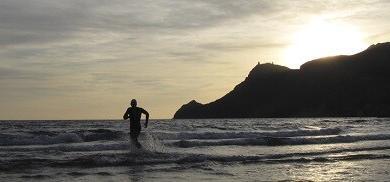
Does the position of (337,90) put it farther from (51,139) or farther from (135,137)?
(135,137)

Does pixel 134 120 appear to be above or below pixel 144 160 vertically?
above

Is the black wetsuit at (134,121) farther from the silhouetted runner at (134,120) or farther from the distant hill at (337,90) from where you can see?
the distant hill at (337,90)

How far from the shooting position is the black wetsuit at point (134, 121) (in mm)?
19241

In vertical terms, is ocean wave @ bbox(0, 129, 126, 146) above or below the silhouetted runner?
below

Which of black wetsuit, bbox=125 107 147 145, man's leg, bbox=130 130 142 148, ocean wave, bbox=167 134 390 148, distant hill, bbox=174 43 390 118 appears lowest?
ocean wave, bbox=167 134 390 148

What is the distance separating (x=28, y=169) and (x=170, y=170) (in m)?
4.02

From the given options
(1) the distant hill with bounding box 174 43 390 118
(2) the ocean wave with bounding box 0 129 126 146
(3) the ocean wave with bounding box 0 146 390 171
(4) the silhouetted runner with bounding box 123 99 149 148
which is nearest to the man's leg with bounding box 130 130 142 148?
(4) the silhouetted runner with bounding box 123 99 149 148

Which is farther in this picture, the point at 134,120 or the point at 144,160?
the point at 134,120

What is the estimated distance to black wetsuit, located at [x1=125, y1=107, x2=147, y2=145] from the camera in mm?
19241

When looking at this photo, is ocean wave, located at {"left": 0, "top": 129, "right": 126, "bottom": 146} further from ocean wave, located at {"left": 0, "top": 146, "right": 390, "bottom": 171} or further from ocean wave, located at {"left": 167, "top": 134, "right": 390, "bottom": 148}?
ocean wave, located at {"left": 0, "top": 146, "right": 390, "bottom": 171}

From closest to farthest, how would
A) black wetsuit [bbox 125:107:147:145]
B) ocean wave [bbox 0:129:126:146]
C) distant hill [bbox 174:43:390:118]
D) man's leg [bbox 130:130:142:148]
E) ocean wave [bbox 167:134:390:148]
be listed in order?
1. man's leg [bbox 130:130:142:148]
2. black wetsuit [bbox 125:107:147:145]
3. ocean wave [bbox 167:134:390:148]
4. ocean wave [bbox 0:129:126:146]
5. distant hill [bbox 174:43:390:118]

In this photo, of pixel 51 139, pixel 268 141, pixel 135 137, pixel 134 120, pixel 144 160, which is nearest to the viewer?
pixel 144 160

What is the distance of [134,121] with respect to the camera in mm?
19359

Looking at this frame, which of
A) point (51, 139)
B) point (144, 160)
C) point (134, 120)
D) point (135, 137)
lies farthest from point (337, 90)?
point (144, 160)
